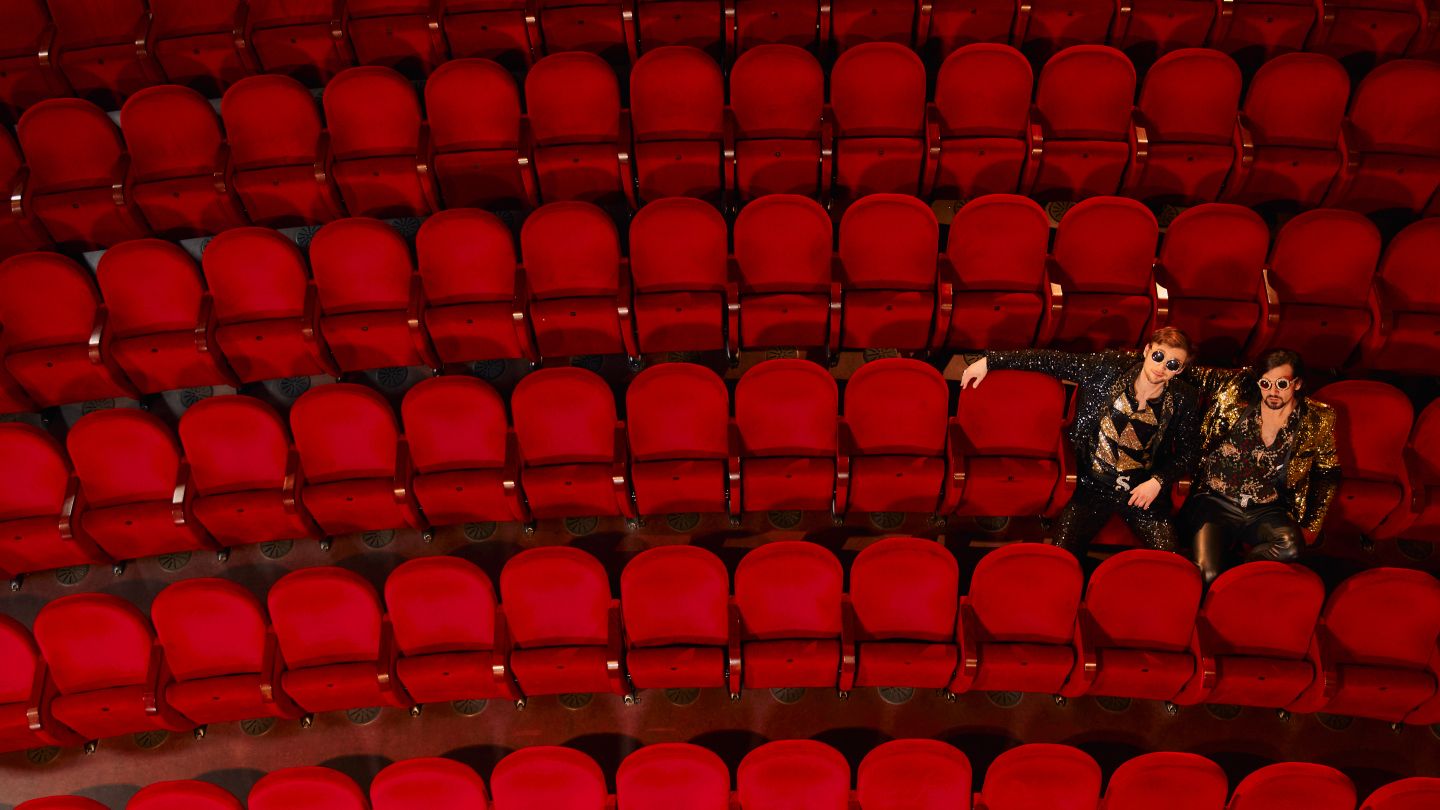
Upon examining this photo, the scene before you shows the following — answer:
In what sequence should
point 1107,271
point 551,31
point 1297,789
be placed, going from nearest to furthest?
1. point 1297,789
2. point 1107,271
3. point 551,31

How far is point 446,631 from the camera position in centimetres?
76

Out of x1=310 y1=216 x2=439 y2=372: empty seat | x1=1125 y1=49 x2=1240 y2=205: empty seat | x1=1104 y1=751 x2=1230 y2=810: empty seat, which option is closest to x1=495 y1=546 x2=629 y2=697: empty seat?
x1=310 y1=216 x2=439 y2=372: empty seat

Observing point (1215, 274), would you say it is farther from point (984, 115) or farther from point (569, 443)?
point (569, 443)

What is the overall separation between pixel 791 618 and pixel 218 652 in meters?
0.41

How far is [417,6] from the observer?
3.26 ft

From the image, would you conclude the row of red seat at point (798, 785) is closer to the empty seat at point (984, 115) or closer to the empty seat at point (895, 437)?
the empty seat at point (895, 437)

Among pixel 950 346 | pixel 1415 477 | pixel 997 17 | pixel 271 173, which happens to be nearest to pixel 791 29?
pixel 997 17

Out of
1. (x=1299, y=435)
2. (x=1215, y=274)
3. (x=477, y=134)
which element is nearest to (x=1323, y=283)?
(x=1215, y=274)

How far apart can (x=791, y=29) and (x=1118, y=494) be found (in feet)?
1.68

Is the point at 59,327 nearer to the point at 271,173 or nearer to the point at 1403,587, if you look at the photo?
the point at 271,173

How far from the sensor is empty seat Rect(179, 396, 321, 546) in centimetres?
81

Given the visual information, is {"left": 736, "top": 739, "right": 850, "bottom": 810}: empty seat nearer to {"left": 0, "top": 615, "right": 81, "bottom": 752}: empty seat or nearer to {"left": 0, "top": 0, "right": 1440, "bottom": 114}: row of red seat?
{"left": 0, "top": 615, "right": 81, "bottom": 752}: empty seat

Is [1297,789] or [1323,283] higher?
[1323,283]

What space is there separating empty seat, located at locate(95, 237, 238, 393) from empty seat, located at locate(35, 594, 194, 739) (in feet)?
0.69
